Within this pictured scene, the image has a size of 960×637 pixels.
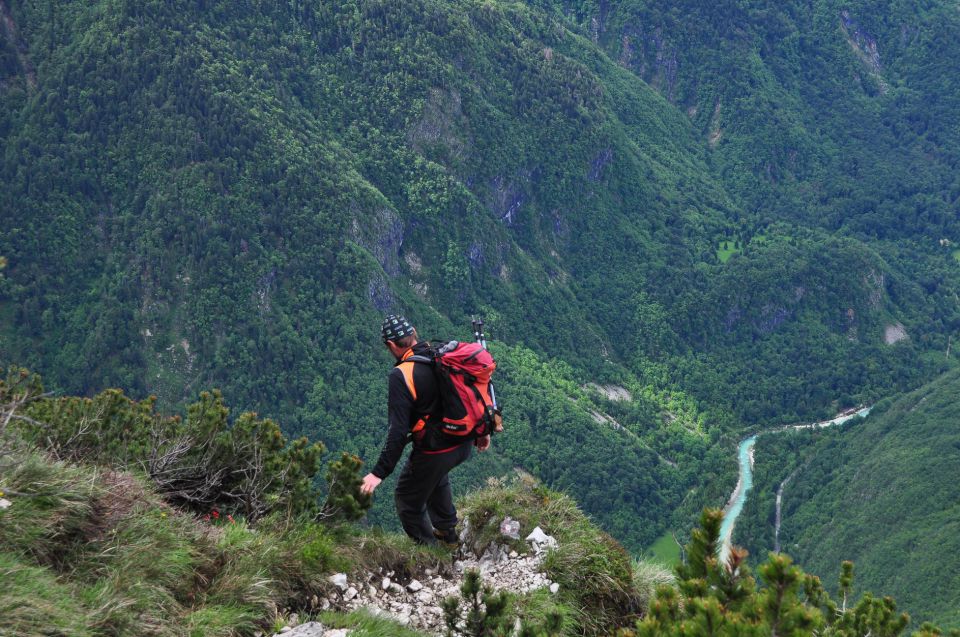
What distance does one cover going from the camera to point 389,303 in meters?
111

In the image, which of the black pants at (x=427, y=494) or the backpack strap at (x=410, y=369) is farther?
the black pants at (x=427, y=494)

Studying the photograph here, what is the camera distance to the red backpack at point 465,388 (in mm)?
8898

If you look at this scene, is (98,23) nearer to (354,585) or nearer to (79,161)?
(79,161)

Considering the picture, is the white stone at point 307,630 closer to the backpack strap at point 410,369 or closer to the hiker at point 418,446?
the hiker at point 418,446

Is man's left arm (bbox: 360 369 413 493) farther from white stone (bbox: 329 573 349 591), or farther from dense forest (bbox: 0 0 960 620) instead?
dense forest (bbox: 0 0 960 620)

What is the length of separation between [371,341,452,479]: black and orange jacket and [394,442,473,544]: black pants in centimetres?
60

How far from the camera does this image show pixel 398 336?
924cm

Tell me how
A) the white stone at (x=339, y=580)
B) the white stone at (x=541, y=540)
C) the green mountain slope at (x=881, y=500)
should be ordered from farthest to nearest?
the green mountain slope at (x=881, y=500) < the white stone at (x=541, y=540) < the white stone at (x=339, y=580)

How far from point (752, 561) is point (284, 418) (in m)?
51.7

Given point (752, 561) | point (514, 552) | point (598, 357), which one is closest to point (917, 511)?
point (752, 561)

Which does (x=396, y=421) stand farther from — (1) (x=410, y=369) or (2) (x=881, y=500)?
(2) (x=881, y=500)

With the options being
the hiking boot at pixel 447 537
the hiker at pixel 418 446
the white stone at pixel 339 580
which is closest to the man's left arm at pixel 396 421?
the hiker at pixel 418 446

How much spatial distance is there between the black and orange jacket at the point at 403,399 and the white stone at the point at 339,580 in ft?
3.46

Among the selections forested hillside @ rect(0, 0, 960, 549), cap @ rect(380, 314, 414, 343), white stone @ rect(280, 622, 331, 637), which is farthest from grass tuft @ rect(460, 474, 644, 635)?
forested hillside @ rect(0, 0, 960, 549)
